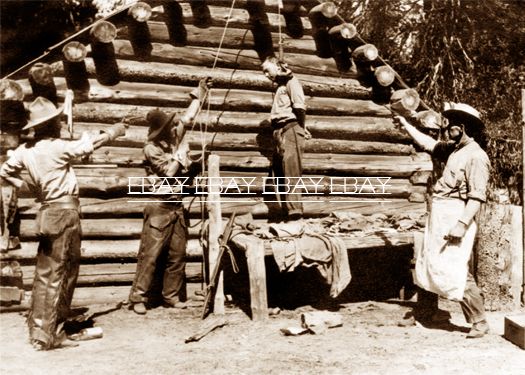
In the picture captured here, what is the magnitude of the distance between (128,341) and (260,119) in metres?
4.09

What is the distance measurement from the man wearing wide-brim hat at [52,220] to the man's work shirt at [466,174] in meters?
4.10

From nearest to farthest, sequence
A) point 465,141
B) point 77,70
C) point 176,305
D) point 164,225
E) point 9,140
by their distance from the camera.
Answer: point 465,141 < point 9,140 < point 164,225 < point 176,305 < point 77,70

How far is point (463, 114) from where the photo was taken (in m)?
7.06

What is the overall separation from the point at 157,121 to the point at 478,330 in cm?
477

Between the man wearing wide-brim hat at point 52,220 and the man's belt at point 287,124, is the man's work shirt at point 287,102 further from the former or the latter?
the man wearing wide-brim hat at point 52,220

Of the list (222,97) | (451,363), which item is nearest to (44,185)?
(222,97)

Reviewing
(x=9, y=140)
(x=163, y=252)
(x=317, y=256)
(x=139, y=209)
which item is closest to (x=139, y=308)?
(x=163, y=252)

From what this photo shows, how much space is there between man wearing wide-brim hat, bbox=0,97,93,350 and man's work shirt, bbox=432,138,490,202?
4100mm

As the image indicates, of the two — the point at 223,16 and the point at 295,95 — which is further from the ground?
the point at 223,16

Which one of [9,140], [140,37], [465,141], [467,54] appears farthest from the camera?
[467,54]

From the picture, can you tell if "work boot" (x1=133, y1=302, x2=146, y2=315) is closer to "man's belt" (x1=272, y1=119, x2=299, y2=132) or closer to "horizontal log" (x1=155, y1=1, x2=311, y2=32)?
"man's belt" (x1=272, y1=119, x2=299, y2=132)

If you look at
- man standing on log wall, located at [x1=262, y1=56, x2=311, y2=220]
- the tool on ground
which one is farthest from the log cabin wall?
the tool on ground

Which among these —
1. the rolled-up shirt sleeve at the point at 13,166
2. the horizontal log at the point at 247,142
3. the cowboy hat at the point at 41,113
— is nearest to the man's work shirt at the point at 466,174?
the horizontal log at the point at 247,142

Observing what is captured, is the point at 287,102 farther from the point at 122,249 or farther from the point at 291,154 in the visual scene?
the point at 122,249
